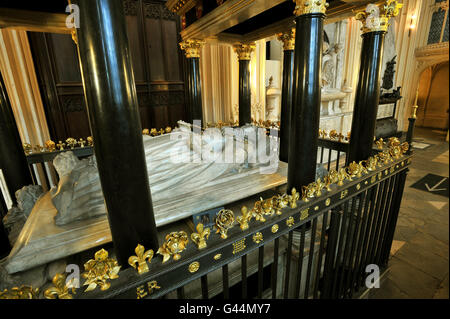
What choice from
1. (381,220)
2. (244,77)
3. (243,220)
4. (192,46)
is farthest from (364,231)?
(192,46)

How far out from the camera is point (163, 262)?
0.97 metres

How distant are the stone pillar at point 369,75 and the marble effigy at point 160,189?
93 centimetres

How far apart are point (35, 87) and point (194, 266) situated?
4483 mm

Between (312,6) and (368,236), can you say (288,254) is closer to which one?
(368,236)

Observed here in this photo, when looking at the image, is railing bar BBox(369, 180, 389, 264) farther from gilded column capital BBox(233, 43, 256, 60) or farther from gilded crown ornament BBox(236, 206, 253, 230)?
gilded column capital BBox(233, 43, 256, 60)

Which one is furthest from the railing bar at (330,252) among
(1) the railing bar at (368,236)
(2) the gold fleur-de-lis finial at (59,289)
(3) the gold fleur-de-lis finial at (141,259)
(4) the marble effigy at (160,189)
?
(2) the gold fleur-de-lis finial at (59,289)

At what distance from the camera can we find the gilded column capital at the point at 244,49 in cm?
376

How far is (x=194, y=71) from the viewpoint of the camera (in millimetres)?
3664

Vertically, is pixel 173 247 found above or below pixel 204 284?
above

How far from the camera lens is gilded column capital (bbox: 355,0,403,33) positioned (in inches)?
82.4

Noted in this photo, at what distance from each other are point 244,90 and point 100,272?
3.72 meters

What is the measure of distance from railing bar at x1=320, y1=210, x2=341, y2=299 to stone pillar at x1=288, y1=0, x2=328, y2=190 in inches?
15.1

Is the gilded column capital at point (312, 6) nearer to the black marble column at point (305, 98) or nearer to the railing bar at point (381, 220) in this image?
the black marble column at point (305, 98)
